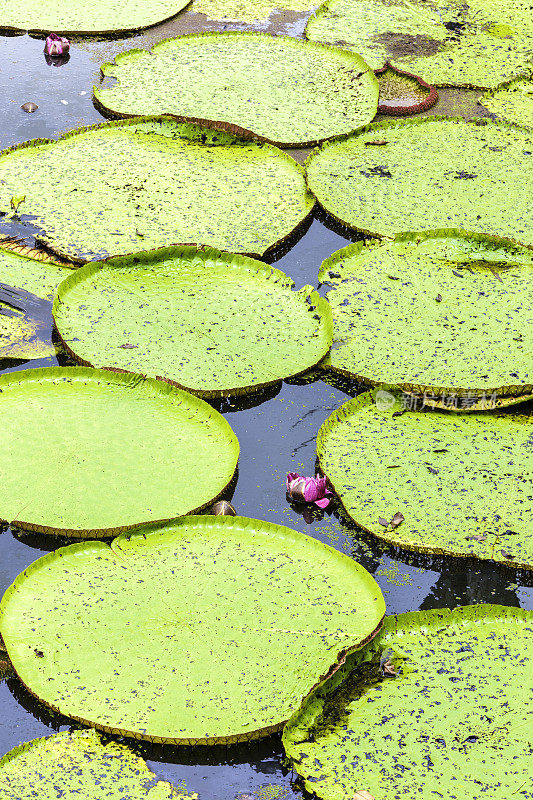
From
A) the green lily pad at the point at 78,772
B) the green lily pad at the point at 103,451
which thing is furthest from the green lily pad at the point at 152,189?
the green lily pad at the point at 78,772

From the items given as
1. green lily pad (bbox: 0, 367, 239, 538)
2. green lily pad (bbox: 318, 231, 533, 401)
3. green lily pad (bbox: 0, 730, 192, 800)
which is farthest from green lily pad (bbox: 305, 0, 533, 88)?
green lily pad (bbox: 0, 730, 192, 800)

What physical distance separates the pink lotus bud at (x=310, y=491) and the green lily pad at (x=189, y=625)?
0.22 metres

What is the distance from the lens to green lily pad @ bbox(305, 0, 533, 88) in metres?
5.21

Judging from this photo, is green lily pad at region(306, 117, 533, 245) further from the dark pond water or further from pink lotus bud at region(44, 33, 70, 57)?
pink lotus bud at region(44, 33, 70, 57)

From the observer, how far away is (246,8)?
232 inches

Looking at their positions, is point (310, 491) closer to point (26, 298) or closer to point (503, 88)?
point (26, 298)

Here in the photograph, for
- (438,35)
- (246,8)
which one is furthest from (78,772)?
(246,8)

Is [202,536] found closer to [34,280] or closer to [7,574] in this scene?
[7,574]

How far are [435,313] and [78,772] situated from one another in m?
2.08

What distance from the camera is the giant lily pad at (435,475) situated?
8.44 ft

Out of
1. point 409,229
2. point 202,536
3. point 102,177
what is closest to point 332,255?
point 409,229

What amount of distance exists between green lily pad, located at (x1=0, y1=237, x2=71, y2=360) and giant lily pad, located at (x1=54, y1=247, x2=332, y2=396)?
123 mm

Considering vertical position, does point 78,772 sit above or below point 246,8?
below

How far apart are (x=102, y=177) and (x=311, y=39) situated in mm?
2124
